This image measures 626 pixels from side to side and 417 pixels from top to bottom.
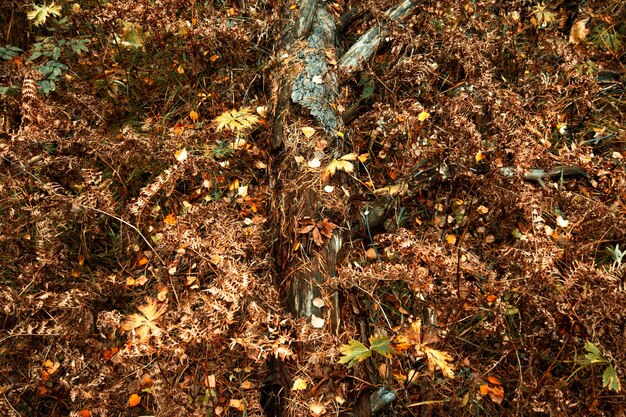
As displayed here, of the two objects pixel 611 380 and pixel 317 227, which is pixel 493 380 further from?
pixel 317 227

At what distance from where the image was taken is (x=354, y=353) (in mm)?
2291

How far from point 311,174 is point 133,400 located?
165 cm

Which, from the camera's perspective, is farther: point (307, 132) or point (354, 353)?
point (307, 132)

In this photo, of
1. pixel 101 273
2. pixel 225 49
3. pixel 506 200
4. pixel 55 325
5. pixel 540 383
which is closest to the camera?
pixel 540 383

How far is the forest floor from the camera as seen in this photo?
2535 mm

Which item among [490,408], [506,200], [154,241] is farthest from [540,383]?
[154,241]

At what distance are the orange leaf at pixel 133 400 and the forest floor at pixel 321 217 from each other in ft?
0.08

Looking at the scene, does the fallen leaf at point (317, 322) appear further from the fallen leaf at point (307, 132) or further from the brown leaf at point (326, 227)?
the fallen leaf at point (307, 132)

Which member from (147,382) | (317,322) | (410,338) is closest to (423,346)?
(410,338)

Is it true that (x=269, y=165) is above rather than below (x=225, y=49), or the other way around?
below

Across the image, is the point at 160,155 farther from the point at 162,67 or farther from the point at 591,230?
the point at 591,230

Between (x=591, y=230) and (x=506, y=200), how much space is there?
0.59 meters

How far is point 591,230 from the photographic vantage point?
300 cm

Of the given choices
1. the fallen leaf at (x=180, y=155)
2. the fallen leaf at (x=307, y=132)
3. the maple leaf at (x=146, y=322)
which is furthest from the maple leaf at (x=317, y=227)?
the fallen leaf at (x=180, y=155)
